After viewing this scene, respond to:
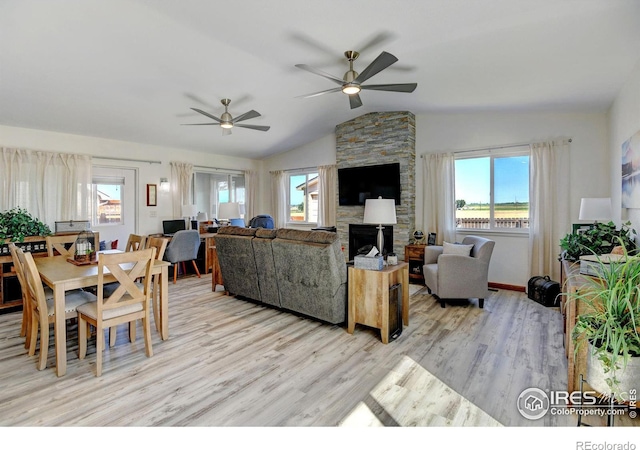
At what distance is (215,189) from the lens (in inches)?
299

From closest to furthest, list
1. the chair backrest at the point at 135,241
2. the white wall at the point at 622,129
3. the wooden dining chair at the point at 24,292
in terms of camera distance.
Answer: the wooden dining chair at the point at 24,292 < the white wall at the point at 622,129 < the chair backrest at the point at 135,241

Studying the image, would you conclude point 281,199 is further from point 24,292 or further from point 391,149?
point 24,292

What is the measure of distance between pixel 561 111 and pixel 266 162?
6.09 metres

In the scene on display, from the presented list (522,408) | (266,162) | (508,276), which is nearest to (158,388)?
(522,408)

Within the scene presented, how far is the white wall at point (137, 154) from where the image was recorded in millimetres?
4797

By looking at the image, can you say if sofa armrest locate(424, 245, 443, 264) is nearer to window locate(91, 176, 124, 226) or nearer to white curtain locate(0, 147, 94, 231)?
window locate(91, 176, 124, 226)

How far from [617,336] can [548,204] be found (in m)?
3.52

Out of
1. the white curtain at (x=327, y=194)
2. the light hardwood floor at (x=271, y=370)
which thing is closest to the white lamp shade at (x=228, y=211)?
the white curtain at (x=327, y=194)

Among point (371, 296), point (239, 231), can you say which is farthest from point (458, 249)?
point (239, 231)

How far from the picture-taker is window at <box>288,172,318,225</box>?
7531 millimetres

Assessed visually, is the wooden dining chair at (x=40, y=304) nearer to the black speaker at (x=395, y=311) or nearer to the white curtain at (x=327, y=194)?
the black speaker at (x=395, y=311)

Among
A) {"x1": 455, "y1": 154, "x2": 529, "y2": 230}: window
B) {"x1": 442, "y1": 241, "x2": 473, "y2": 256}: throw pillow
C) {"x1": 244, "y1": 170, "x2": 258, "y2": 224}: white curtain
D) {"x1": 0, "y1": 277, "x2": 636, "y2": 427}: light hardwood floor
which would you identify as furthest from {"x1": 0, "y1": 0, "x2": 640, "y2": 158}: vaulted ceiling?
{"x1": 244, "y1": 170, "x2": 258, "y2": 224}: white curtain

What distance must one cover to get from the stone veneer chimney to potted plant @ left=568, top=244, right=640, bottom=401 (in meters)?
3.94

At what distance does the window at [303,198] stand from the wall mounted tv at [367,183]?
1.09 meters
